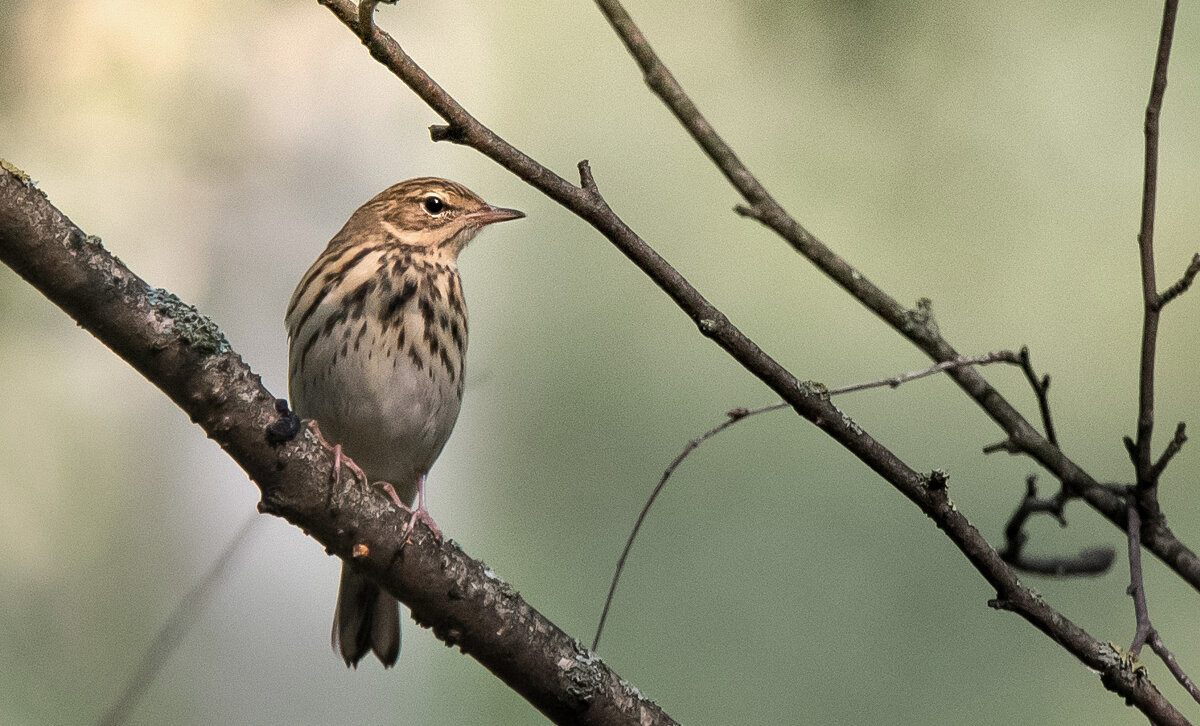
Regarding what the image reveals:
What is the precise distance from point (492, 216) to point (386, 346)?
0.89 metres

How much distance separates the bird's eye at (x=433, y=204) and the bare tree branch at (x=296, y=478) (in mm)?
2390

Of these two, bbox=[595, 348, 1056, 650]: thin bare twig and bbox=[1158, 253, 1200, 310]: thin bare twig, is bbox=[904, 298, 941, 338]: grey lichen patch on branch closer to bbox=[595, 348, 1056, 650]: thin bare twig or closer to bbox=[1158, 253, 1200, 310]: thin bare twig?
bbox=[595, 348, 1056, 650]: thin bare twig

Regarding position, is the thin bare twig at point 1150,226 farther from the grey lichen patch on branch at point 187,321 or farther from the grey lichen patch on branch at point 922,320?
the grey lichen patch on branch at point 187,321

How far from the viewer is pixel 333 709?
7.13 m

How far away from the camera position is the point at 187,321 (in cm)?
239

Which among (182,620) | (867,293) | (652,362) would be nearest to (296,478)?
(182,620)

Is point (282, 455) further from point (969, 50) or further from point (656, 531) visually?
point (656, 531)

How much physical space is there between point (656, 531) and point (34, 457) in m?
3.20

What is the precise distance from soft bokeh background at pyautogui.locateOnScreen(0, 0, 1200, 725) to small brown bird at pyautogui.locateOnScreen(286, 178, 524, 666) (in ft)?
1.26

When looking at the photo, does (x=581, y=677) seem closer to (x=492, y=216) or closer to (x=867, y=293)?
(x=867, y=293)

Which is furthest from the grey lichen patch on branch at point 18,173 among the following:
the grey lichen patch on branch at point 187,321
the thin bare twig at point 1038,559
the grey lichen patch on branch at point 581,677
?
the thin bare twig at point 1038,559

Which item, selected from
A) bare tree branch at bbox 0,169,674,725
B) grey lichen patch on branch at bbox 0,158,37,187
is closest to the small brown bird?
bare tree branch at bbox 0,169,674,725

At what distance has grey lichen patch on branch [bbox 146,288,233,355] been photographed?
2.37 metres

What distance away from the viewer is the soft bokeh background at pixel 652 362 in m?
5.07
